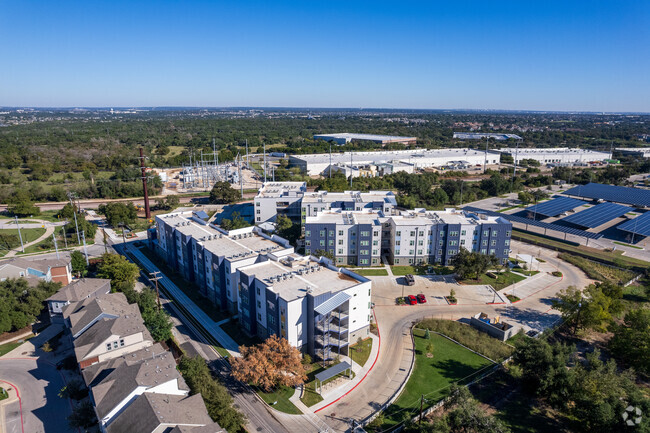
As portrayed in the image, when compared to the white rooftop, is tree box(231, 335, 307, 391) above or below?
below

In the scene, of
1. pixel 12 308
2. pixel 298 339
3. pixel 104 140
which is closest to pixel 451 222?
pixel 298 339

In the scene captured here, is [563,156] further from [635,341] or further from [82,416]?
[82,416]

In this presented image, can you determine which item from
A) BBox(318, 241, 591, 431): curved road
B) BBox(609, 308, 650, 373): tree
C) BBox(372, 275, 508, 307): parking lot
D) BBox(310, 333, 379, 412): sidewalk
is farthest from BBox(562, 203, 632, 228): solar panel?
BBox(310, 333, 379, 412): sidewalk

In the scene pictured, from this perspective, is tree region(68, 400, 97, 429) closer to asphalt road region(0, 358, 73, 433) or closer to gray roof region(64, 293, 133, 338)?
asphalt road region(0, 358, 73, 433)

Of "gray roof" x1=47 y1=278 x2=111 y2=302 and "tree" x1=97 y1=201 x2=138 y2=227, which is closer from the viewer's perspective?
→ "gray roof" x1=47 y1=278 x2=111 y2=302

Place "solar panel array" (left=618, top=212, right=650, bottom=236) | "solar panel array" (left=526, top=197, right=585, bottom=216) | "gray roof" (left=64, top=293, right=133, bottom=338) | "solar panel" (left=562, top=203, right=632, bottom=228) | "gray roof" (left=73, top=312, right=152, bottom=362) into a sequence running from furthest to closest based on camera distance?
"solar panel array" (left=526, top=197, right=585, bottom=216), "solar panel" (left=562, top=203, right=632, bottom=228), "solar panel array" (left=618, top=212, right=650, bottom=236), "gray roof" (left=64, top=293, right=133, bottom=338), "gray roof" (left=73, top=312, right=152, bottom=362)

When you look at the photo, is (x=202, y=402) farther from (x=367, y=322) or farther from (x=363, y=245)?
(x=363, y=245)

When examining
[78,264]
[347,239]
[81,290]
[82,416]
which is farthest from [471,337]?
[78,264]
